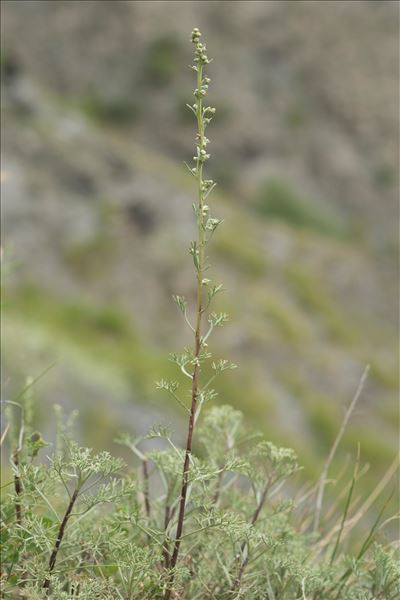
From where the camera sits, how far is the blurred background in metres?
11.5

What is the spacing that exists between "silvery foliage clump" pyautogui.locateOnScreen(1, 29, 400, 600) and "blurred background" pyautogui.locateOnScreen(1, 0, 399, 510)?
919 mm

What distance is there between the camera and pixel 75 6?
2138cm

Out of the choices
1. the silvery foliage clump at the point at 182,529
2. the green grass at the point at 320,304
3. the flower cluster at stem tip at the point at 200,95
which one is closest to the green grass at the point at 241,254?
the green grass at the point at 320,304

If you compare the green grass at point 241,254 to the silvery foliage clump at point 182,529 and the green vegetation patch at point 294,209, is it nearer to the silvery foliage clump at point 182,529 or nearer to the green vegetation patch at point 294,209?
the green vegetation patch at point 294,209

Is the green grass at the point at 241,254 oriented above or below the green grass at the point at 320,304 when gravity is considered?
above

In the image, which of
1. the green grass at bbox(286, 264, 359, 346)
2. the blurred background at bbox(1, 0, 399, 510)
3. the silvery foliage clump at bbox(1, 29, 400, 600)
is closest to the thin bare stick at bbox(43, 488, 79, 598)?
the silvery foliage clump at bbox(1, 29, 400, 600)

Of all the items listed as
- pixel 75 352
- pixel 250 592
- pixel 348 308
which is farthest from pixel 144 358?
pixel 250 592

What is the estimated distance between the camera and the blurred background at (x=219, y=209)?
1152 centimetres

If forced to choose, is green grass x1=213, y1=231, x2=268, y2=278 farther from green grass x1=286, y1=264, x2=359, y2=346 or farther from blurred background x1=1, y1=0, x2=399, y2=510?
green grass x1=286, y1=264, x2=359, y2=346

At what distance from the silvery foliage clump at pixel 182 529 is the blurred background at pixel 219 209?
3.02 ft

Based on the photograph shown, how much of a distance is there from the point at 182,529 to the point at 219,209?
54.5ft

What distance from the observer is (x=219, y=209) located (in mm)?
18031

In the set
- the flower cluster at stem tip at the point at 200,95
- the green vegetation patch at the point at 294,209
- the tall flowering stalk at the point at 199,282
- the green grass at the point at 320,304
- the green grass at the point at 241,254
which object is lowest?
the tall flowering stalk at the point at 199,282

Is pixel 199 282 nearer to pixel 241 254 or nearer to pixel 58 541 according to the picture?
pixel 58 541
